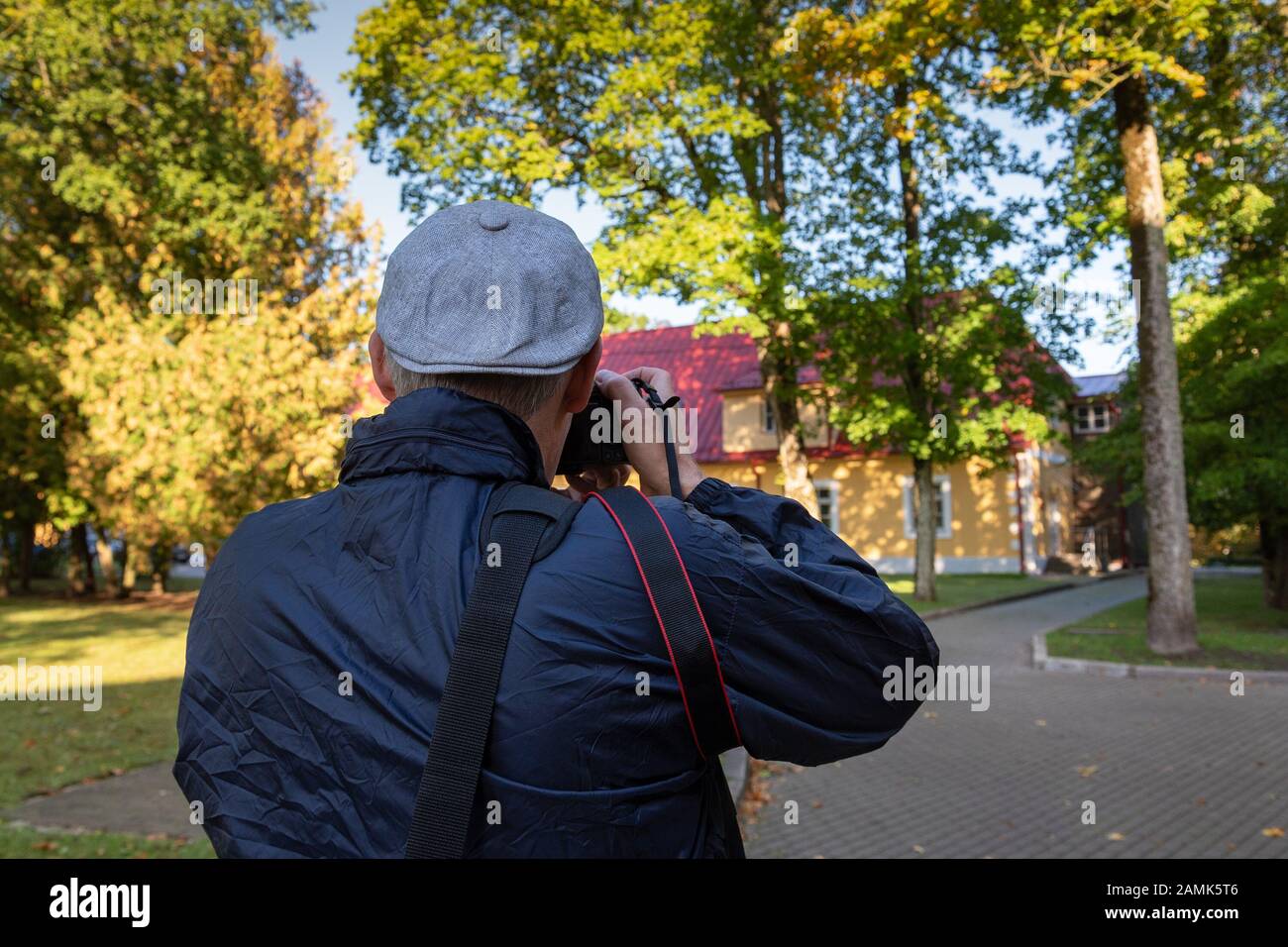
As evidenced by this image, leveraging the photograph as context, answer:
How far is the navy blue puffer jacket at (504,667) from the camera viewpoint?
1226 mm

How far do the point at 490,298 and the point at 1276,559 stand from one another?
23.5 meters

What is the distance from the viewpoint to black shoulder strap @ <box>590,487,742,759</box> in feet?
4.10

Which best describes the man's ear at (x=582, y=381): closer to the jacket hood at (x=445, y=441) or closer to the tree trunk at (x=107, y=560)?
the jacket hood at (x=445, y=441)

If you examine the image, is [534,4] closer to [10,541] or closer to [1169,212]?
[1169,212]

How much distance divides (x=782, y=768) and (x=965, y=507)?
99.7 feet

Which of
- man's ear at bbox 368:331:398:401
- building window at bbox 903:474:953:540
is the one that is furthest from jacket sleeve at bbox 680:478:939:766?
building window at bbox 903:474:953:540

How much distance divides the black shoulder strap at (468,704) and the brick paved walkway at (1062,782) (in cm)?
582

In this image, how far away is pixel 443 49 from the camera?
15.9 meters

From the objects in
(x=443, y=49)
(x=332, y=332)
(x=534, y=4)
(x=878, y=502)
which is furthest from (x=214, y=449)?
(x=878, y=502)

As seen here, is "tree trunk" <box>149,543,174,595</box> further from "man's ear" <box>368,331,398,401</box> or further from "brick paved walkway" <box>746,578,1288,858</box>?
"man's ear" <box>368,331,398,401</box>

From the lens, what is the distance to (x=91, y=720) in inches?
448

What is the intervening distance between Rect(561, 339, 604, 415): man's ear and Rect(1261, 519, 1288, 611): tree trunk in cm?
2156

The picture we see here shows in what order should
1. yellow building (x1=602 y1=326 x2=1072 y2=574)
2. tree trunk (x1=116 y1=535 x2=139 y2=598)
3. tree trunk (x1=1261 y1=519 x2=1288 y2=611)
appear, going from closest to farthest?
tree trunk (x1=1261 y1=519 x2=1288 y2=611)
tree trunk (x1=116 y1=535 x2=139 y2=598)
yellow building (x1=602 y1=326 x2=1072 y2=574)
